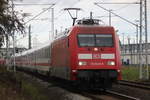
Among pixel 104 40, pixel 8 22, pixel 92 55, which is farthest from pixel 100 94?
pixel 8 22

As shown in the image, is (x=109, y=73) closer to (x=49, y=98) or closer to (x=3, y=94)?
(x=49, y=98)

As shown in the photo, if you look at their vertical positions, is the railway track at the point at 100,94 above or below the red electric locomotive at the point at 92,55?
below

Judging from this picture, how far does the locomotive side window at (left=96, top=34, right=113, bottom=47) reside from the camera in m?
20.4

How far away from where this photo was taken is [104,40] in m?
20.5

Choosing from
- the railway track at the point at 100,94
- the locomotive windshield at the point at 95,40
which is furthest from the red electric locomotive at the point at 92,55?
the railway track at the point at 100,94

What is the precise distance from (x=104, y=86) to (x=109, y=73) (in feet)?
3.00

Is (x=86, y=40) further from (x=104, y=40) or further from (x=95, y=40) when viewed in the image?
(x=104, y=40)

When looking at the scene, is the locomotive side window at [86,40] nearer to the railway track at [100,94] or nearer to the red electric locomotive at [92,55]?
the red electric locomotive at [92,55]

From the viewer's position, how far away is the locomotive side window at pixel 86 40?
20344mm

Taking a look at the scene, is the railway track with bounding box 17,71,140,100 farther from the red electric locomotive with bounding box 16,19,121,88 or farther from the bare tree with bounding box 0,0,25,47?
the bare tree with bounding box 0,0,25,47

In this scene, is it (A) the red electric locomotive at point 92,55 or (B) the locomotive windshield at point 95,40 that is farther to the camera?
(B) the locomotive windshield at point 95,40

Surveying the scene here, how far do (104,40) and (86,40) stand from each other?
2.79 ft

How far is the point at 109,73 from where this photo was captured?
19.8 m

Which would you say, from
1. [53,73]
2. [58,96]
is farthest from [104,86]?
[53,73]
